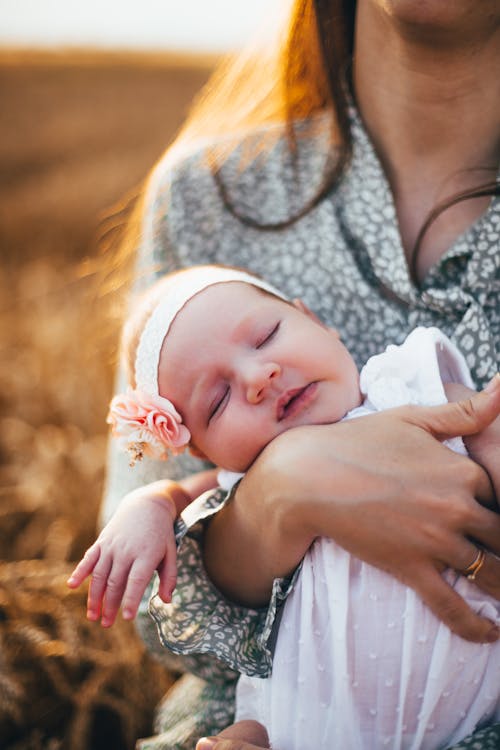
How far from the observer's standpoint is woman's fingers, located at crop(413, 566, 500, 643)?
1.32 m

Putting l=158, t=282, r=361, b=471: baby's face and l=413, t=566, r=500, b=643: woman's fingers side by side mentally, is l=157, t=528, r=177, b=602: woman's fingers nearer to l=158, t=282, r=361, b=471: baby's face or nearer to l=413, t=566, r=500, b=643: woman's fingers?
l=158, t=282, r=361, b=471: baby's face

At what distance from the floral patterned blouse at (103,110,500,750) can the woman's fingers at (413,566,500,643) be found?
270 mm

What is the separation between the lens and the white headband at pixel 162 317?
5.29ft

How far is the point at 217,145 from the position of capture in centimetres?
207

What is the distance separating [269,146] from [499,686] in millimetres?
1408

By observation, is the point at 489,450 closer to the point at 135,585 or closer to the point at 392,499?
the point at 392,499

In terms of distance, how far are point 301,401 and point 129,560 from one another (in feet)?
1.48

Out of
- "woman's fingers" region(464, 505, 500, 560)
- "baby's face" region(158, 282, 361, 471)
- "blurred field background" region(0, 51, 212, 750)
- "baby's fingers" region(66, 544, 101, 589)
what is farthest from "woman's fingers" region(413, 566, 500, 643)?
"blurred field background" region(0, 51, 212, 750)

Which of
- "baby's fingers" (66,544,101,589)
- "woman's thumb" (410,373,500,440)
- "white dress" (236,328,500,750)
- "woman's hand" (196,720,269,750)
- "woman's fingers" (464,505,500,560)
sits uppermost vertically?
"woman's thumb" (410,373,500,440)

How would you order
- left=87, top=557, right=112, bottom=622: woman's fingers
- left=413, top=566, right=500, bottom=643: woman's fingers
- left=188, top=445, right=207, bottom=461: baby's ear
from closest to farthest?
left=413, top=566, right=500, bottom=643: woman's fingers, left=87, top=557, right=112, bottom=622: woman's fingers, left=188, top=445, right=207, bottom=461: baby's ear

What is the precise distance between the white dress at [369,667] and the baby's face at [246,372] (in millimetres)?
251

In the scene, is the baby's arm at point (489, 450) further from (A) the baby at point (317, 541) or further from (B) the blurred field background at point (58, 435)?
(B) the blurred field background at point (58, 435)

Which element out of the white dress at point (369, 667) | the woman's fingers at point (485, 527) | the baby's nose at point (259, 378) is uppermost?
the baby's nose at point (259, 378)

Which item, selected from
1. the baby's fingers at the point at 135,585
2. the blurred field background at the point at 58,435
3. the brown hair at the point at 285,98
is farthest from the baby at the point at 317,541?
the blurred field background at the point at 58,435
